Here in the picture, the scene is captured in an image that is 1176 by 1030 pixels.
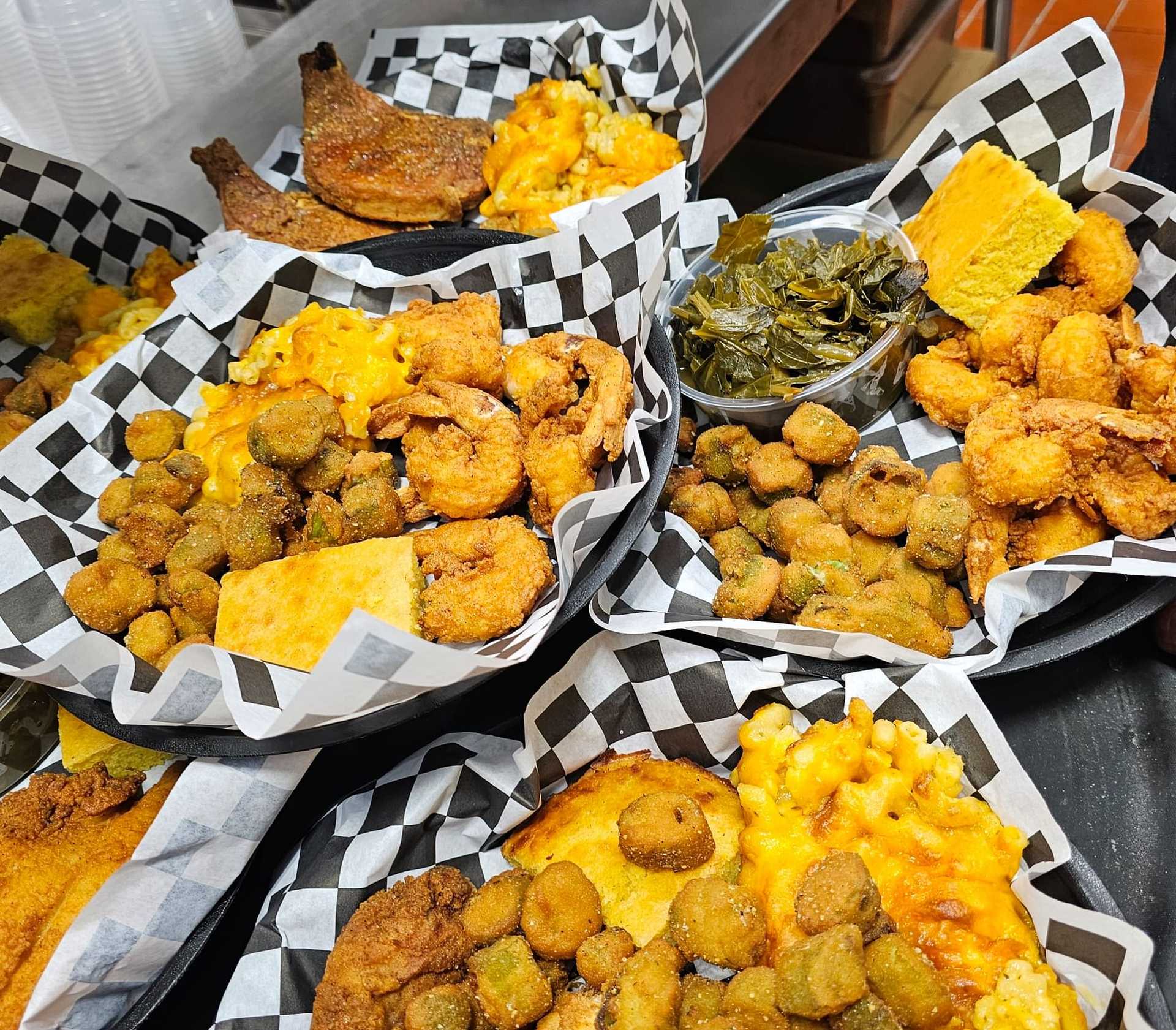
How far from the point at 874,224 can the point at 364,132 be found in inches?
60.3

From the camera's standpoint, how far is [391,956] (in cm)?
167

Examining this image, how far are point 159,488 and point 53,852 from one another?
2.47ft

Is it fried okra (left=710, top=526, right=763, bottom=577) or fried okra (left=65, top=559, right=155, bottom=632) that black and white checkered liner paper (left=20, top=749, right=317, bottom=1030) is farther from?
fried okra (left=710, top=526, right=763, bottom=577)

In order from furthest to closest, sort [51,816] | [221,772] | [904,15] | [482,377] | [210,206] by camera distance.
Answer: [904,15], [210,206], [482,377], [51,816], [221,772]

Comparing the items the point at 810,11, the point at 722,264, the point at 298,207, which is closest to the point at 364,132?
the point at 298,207

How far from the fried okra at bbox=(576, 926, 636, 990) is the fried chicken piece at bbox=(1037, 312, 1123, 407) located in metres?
1.46

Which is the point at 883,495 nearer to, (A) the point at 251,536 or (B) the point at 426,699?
(B) the point at 426,699

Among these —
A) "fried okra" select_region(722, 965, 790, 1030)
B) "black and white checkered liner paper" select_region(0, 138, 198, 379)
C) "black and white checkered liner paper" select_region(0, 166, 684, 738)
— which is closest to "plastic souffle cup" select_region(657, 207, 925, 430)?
"black and white checkered liner paper" select_region(0, 166, 684, 738)

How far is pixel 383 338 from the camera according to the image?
2209 mm

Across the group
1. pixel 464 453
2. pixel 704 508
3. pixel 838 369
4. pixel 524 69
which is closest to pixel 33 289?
pixel 464 453

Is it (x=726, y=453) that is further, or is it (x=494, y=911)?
(x=726, y=453)

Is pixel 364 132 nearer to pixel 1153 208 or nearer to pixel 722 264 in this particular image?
pixel 722 264

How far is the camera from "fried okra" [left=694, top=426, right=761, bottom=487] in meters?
2.22

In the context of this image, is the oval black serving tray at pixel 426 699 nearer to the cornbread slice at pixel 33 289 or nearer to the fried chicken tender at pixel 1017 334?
the fried chicken tender at pixel 1017 334
